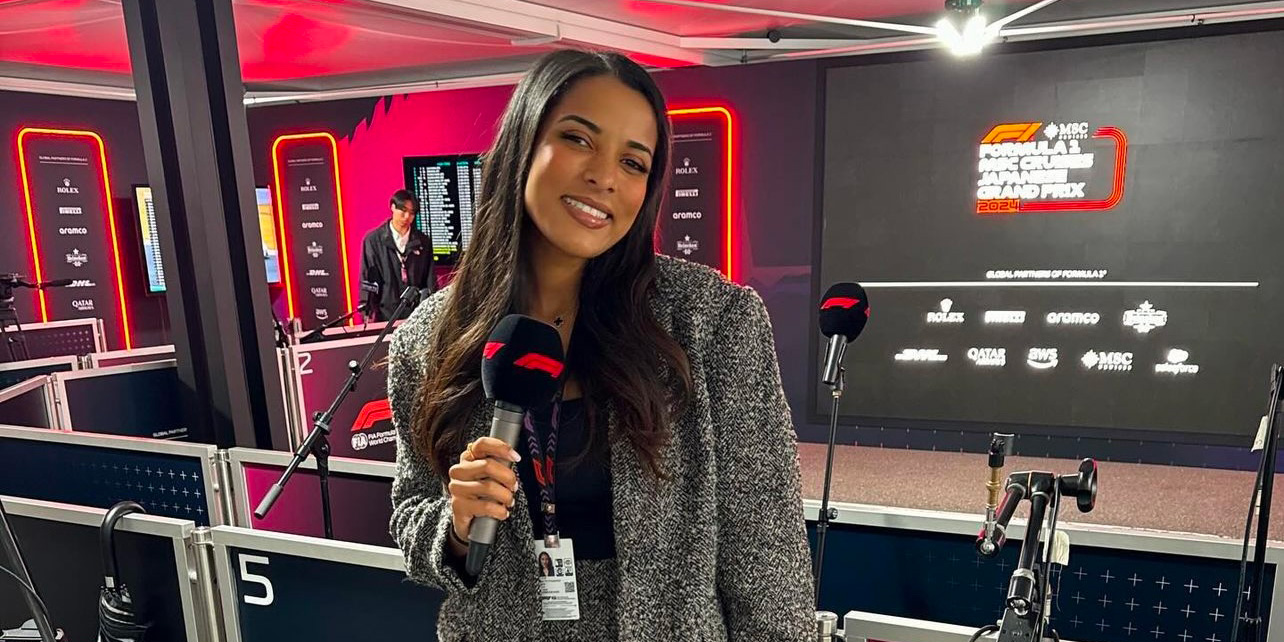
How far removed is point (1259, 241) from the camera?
12.9 feet

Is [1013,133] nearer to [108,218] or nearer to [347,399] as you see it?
[347,399]

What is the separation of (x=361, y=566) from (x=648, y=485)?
23.7 inches

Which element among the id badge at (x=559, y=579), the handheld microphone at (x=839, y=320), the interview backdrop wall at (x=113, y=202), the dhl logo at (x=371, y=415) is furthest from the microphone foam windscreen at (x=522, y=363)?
the interview backdrop wall at (x=113, y=202)

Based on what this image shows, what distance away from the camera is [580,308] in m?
1.14

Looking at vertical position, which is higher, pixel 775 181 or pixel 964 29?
pixel 964 29

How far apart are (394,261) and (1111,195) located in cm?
470

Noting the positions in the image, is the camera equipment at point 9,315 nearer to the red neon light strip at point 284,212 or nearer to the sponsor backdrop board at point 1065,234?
the red neon light strip at point 284,212

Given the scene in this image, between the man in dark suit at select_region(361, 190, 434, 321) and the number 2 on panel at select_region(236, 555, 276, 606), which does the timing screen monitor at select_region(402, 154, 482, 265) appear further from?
the number 2 on panel at select_region(236, 555, 276, 606)

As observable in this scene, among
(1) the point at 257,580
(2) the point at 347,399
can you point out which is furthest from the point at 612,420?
(2) the point at 347,399

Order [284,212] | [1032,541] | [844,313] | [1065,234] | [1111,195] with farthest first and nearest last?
[284,212], [1065,234], [1111,195], [844,313], [1032,541]

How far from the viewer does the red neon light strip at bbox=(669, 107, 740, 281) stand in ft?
16.2

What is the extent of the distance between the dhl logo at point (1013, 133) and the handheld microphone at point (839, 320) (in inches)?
120

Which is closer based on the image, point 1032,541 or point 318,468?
point 1032,541

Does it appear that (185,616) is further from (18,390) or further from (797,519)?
(18,390)
